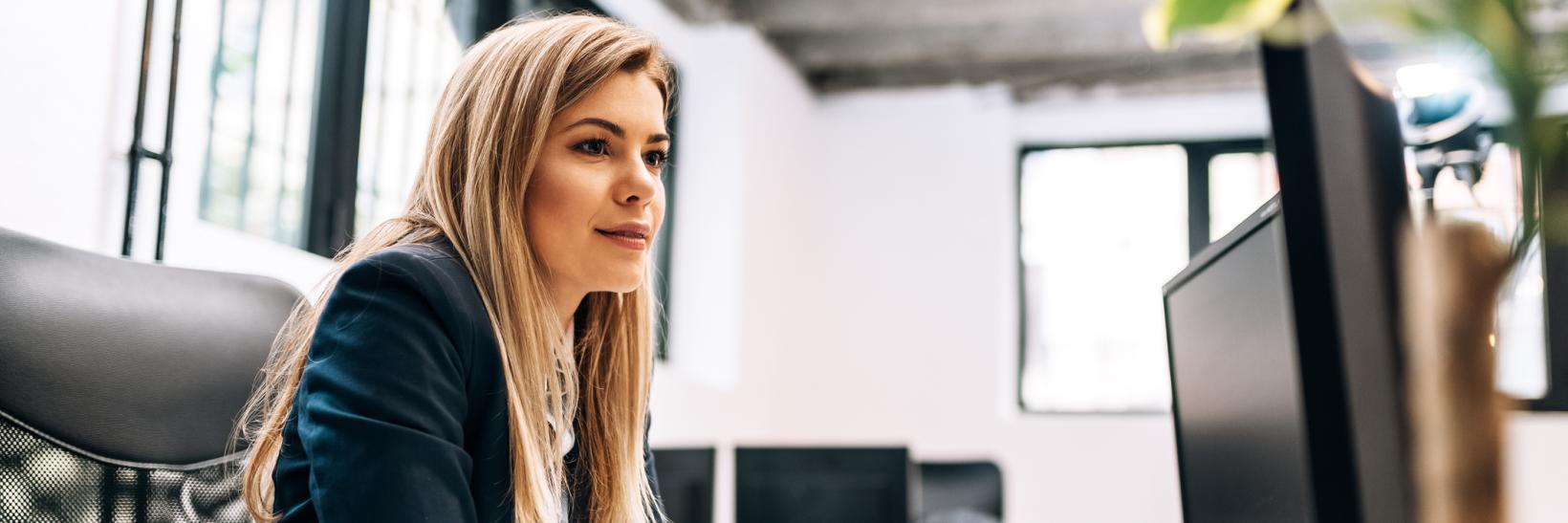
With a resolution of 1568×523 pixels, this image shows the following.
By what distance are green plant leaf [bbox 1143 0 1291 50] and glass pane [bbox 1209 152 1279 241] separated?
5.25m

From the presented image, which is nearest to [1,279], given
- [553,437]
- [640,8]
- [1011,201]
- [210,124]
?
[553,437]

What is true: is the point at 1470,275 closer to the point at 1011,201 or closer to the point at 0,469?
the point at 0,469

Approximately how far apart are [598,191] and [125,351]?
46cm

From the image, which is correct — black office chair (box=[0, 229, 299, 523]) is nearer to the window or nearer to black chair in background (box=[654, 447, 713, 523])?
black chair in background (box=[654, 447, 713, 523])

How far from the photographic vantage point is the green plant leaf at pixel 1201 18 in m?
0.40

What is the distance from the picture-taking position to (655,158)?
4.63 ft

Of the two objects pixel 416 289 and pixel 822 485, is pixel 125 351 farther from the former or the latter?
pixel 822 485

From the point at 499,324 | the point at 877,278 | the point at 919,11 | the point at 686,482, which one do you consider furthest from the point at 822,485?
the point at 877,278

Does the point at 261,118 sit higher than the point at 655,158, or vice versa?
the point at 261,118

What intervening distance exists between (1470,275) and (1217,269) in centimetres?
60

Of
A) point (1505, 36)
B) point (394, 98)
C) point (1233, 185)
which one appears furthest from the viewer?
point (1233, 185)

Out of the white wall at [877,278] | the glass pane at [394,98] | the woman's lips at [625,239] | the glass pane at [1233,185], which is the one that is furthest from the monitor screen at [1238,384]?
the glass pane at [1233,185]

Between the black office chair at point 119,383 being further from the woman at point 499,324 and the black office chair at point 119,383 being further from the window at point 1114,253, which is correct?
the window at point 1114,253

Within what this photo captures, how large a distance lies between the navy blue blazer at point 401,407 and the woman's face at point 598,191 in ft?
0.50
